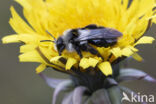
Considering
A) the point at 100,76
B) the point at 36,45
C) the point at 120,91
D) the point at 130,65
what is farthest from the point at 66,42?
the point at 130,65

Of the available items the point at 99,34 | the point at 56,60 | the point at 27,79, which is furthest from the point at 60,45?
the point at 27,79

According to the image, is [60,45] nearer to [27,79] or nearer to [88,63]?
[88,63]

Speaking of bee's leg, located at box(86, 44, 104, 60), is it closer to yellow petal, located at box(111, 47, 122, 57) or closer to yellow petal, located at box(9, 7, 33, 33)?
yellow petal, located at box(111, 47, 122, 57)

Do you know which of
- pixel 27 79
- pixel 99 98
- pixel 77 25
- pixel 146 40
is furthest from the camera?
pixel 27 79

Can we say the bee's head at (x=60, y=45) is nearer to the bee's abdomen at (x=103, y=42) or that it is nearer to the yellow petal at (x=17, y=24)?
the bee's abdomen at (x=103, y=42)

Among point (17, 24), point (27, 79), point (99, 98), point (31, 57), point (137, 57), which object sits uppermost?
point (17, 24)

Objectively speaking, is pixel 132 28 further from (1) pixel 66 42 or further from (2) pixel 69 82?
(2) pixel 69 82

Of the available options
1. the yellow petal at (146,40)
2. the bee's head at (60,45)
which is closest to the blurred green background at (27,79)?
the yellow petal at (146,40)
